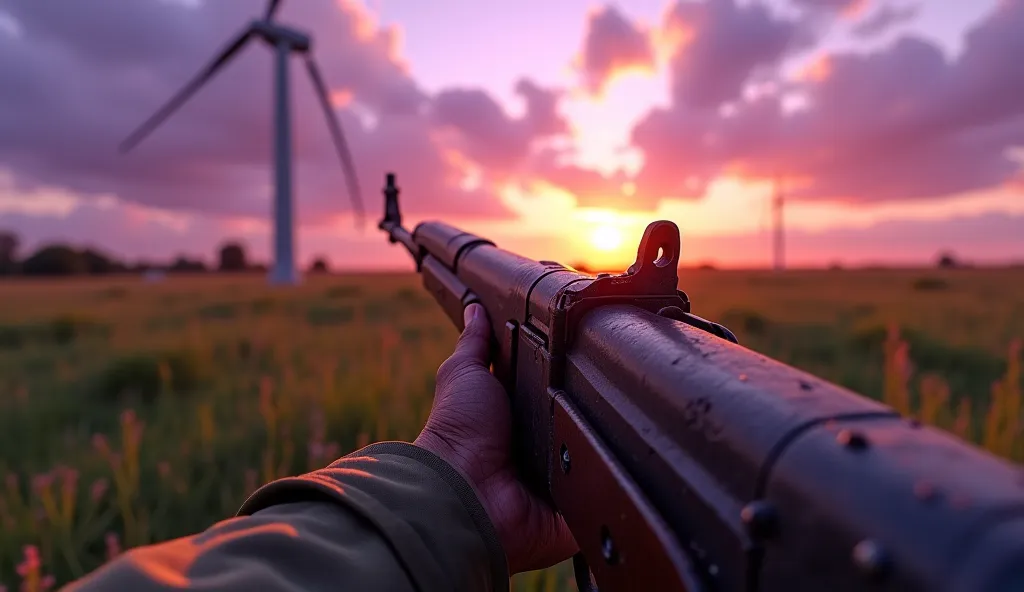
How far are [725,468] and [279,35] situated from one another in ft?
78.8

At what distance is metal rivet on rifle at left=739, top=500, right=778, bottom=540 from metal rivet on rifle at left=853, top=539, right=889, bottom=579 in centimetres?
10

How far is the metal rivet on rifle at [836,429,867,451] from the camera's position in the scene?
55 centimetres

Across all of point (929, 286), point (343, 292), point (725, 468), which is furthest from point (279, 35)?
point (929, 286)

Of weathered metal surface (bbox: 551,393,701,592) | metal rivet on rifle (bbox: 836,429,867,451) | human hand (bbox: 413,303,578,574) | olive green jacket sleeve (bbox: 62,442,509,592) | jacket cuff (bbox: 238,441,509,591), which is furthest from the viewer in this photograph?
human hand (bbox: 413,303,578,574)

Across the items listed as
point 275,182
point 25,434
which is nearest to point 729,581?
point 25,434

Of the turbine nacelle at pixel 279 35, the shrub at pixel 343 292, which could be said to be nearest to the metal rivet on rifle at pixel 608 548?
the shrub at pixel 343 292

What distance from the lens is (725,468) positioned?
0.69 meters

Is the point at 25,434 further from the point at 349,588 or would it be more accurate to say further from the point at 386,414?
the point at 349,588

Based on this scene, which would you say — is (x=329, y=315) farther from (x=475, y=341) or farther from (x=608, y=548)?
(x=608, y=548)

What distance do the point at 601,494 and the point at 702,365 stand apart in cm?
33

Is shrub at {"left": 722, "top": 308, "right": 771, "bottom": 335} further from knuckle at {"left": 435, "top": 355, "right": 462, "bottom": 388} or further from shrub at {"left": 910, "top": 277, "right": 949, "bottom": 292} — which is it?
shrub at {"left": 910, "top": 277, "right": 949, "bottom": 292}

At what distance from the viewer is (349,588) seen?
93 centimetres

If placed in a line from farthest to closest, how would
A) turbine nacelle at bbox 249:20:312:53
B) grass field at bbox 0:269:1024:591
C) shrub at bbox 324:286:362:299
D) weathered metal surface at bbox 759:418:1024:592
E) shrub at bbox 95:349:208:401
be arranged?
1. turbine nacelle at bbox 249:20:312:53
2. shrub at bbox 324:286:362:299
3. shrub at bbox 95:349:208:401
4. grass field at bbox 0:269:1024:591
5. weathered metal surface at bbox 759:418:1024:592

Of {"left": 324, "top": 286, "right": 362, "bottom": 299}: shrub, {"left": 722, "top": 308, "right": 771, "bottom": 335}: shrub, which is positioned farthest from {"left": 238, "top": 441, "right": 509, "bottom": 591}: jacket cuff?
{"left": 324, "top": 286, "right": 362, "bottom": 299}: shrub
